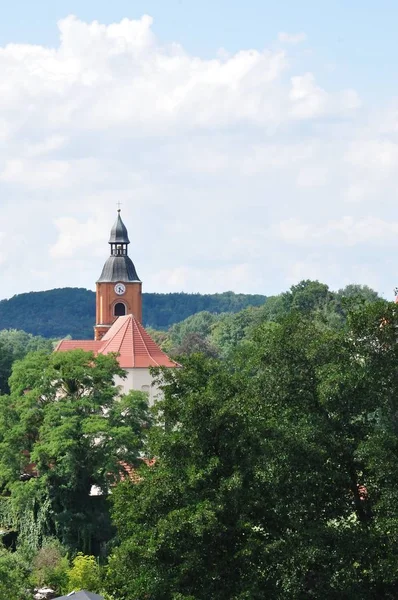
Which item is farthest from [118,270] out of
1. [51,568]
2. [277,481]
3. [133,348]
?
[277,481]

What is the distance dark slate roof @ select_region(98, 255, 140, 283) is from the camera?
123 metres

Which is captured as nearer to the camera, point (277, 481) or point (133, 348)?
point (277, 481)

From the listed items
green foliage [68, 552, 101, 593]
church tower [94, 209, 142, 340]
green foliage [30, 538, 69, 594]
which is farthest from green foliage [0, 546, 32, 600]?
church tower [94, 209, 142, 340]

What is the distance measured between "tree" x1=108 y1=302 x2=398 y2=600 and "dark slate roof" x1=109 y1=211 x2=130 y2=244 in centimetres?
8864

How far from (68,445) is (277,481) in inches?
884

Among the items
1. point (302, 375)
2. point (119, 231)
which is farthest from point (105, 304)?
point (302, 375)

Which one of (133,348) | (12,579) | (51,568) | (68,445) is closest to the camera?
(12,579)

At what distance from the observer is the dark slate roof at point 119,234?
415 feet

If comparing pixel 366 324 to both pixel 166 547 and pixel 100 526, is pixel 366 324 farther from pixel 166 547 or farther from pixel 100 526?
pixel 100 526

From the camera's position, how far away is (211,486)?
117 feet

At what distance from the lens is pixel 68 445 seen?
57031 millimetres

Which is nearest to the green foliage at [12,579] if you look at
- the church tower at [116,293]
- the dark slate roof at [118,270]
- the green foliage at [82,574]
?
the green foliage at [82,574]

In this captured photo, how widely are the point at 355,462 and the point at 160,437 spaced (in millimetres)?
4664

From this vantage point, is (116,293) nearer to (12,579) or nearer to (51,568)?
(51,568)
